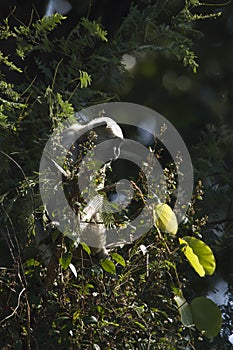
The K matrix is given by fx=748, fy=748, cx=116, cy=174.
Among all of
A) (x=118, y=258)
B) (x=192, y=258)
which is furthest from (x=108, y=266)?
(x=192, y=258)

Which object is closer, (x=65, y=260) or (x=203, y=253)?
(x=65, y=260)

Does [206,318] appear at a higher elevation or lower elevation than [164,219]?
lower

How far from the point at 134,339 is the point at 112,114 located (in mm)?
407

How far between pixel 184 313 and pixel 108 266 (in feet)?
0.43

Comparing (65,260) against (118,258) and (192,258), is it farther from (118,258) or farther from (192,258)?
(192,258)

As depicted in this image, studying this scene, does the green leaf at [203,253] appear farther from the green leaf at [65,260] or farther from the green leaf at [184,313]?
the green leaf at [65,260]

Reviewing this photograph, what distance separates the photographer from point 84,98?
128 centimetres

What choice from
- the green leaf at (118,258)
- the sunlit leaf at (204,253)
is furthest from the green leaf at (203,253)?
the green leaf at (118,258)

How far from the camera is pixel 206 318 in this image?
1.07 metres

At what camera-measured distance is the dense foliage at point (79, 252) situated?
1.01 metres

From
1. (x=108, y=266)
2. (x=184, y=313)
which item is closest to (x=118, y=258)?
(x=108, y=266)

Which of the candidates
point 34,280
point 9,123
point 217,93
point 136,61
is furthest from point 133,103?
point 34,280

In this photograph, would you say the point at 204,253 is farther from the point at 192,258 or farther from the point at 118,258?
the point at 118,258

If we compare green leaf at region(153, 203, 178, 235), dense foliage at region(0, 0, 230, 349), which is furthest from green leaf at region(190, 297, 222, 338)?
green leaf at region(153, 203, 178, 235)
